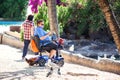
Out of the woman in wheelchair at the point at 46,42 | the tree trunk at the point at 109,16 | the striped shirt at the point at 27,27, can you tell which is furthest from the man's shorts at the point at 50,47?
the tree trunk at the point at 109,16

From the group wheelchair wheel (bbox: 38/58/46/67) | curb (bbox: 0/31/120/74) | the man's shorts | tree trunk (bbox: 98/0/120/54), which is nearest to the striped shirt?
curb (bbox: 0/31/120/74)

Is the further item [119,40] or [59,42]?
[59,42]

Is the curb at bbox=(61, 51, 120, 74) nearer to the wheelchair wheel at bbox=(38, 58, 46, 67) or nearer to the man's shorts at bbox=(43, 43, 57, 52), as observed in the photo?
the wheelchair wheel at bbox=(38, 58, 46, 67)

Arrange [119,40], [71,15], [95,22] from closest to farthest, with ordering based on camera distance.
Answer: [119,40], [95,22], [71,15]

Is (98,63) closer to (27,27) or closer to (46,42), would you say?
(46,42)

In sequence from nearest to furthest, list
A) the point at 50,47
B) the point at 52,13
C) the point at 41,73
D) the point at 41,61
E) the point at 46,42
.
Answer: the point at 41,73, the point at 50,47, the point at 46,42, the point at 41,61, the point at 52,13

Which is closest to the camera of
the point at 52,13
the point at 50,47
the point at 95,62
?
the point at 50,47

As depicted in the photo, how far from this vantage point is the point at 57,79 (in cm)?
881

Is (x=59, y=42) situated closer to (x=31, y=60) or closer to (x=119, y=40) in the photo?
(x=31, y=60)

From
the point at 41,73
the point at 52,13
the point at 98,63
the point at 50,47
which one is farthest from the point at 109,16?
the point at 52,13

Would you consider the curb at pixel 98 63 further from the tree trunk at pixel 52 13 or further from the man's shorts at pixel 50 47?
the man's shorts at pixel 50 47

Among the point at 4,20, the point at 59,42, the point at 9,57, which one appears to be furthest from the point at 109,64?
the point at 4,20

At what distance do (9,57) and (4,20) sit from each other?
17514 millimetres

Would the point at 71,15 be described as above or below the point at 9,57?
above
